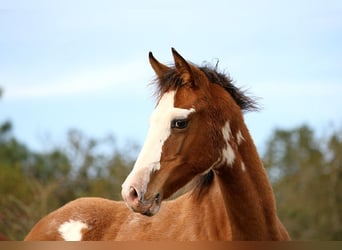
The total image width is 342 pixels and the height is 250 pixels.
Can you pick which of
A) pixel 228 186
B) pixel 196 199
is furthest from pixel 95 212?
pixel 228 186

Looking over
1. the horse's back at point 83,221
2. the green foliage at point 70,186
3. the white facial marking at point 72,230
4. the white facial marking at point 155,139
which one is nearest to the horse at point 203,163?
the white facial marking at point 155,139

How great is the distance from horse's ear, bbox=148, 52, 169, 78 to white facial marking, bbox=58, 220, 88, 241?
184cm

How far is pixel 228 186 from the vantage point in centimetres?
443

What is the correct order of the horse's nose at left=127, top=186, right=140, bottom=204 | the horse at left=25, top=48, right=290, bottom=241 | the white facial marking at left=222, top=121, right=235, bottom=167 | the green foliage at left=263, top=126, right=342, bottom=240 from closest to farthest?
1. the horse's nose at left=127, top=186, right=140, bottom=204
2. the horse at left=25, top=48, right=290, bottom=241
3. the white facial marking at left=222, top=121, right=235, bottom=167
4. the green foliage at left=263, top=126, right=342, bottom=240

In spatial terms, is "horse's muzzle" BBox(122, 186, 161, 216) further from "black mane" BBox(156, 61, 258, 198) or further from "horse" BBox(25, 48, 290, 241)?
"black mane" BBox(156, 61, 258, 198)

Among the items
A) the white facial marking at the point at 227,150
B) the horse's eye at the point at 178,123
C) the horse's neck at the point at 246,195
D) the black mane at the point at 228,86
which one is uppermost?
the black mane at the point at 228,86

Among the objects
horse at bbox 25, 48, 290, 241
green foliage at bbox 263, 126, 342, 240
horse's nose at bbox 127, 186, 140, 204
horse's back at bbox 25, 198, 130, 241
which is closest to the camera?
horse's nose at bbox 127, 186, 140, 204

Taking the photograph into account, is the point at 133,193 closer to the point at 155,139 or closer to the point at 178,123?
the point at 155,139

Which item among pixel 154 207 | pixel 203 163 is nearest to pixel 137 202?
pixel 154 207

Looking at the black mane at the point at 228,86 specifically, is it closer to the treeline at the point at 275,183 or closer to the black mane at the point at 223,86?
the black mane at the point at 223,86

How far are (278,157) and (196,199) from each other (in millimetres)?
19310

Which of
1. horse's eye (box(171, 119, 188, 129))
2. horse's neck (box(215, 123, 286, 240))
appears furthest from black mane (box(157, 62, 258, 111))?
horse's eye (box(171, 119, 188, 129))

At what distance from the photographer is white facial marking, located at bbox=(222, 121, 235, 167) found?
171 inches

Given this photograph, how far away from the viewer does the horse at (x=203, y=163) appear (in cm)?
409
